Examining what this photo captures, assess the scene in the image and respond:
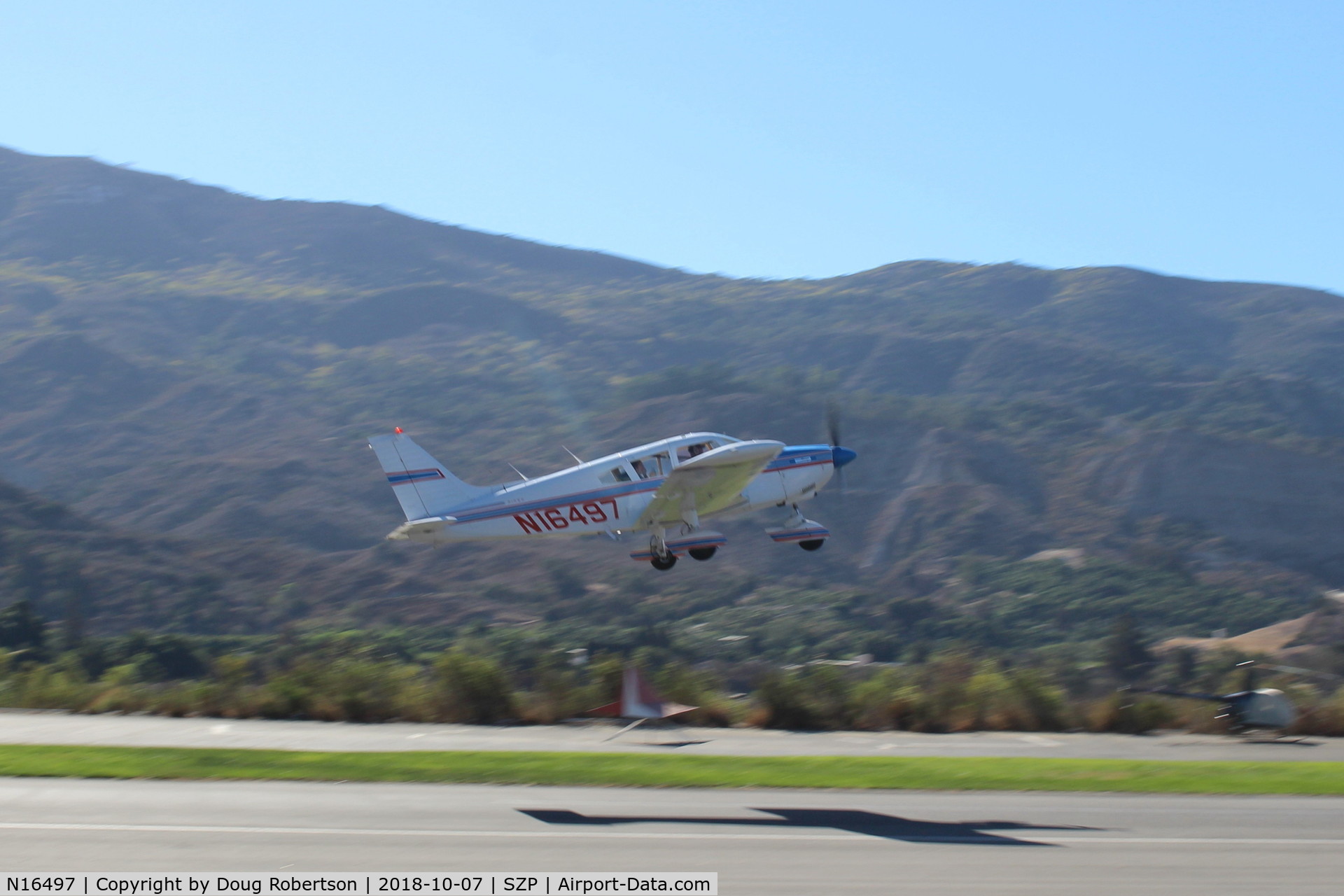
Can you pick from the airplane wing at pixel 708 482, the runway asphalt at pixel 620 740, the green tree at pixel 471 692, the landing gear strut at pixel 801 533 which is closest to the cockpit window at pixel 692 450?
the airplane wing at pixel 708 482

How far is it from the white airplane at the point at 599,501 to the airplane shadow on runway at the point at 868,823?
1037cm

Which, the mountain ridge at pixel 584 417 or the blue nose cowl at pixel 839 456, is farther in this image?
the mountain ridge at pixel 584 417

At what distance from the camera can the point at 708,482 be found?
23.8 meters

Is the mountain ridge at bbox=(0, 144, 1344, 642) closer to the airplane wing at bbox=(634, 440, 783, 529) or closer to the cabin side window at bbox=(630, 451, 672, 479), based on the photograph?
the cabin side window at bbox=(630, 451, 672, 479)

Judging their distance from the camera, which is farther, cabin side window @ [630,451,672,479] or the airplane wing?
cabin side window @ [630,451,672,479]

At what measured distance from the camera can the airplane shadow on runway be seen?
1283cm

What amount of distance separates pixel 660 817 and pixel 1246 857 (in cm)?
606

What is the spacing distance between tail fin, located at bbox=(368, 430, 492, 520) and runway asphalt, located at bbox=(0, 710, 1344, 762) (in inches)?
178

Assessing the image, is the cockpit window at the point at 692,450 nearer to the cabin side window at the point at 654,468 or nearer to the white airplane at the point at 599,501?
the white airplane at the point at 599,501

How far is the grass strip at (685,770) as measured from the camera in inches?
652

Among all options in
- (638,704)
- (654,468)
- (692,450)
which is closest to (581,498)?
(654,468)

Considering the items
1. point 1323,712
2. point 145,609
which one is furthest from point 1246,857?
point 145,609

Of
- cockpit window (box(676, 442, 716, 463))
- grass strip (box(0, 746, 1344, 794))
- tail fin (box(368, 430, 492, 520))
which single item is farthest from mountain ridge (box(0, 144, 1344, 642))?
grass strip (box(0, 746, 1344, 794))

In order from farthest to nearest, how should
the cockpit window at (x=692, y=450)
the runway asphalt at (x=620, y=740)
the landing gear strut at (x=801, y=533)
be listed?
1. the cockpit window at (x=692, y=450)
2. the landing gear strut at (x=801, y=533)
3. the runway asphalt at (x=620, y=740)
